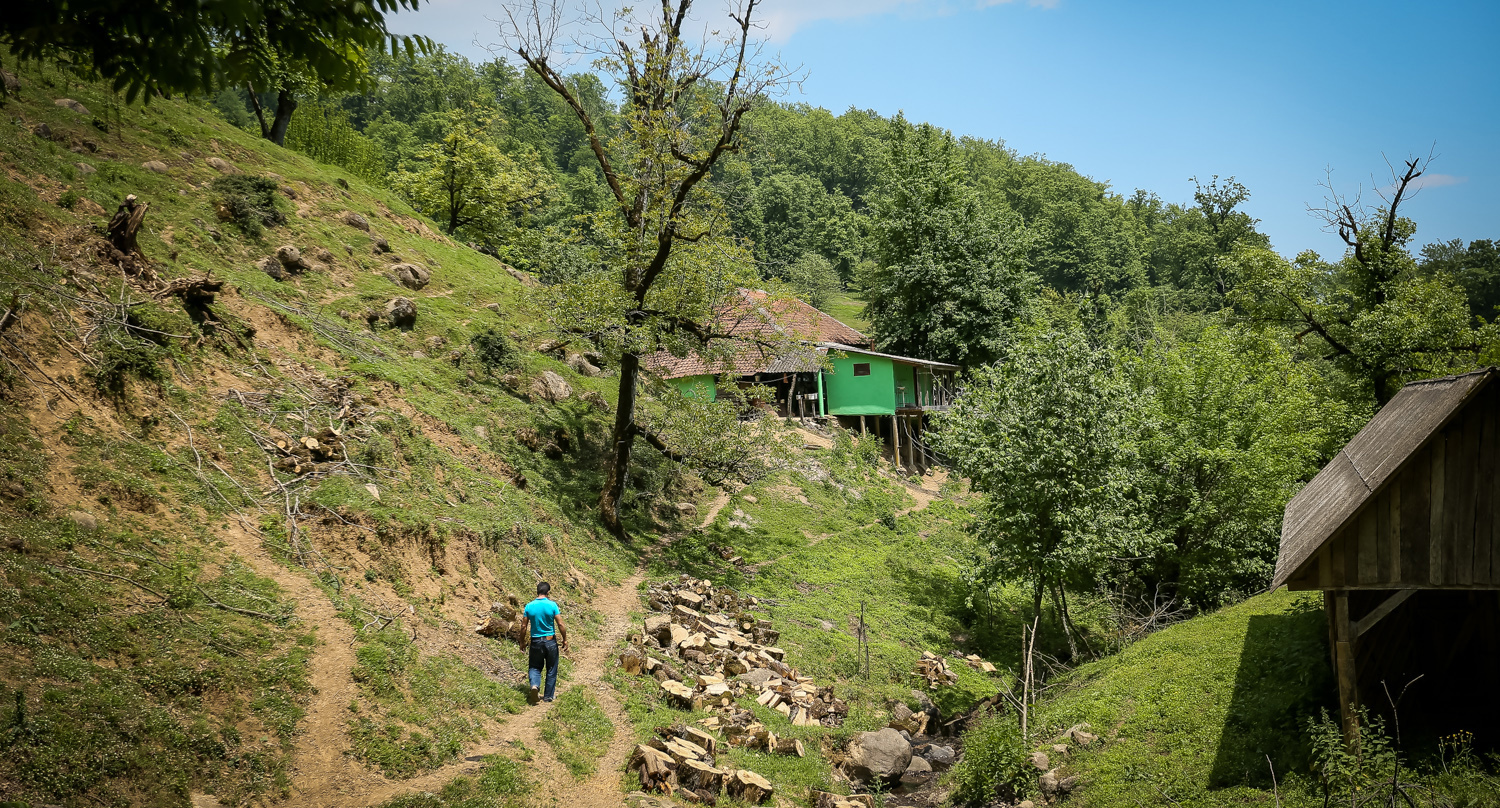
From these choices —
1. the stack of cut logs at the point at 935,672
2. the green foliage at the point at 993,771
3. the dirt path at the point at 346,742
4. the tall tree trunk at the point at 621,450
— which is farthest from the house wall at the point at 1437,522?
the tall tree trunk at the point at 621,450

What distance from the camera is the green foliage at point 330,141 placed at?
30.9 metres

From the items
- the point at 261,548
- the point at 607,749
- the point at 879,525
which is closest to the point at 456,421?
the point at 261,548

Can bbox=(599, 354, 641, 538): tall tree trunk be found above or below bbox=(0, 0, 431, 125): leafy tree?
below

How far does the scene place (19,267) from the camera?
11.7m

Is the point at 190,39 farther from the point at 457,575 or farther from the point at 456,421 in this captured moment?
the point at 456,421

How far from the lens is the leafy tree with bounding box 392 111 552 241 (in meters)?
35.4

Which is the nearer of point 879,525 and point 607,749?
point 607,749

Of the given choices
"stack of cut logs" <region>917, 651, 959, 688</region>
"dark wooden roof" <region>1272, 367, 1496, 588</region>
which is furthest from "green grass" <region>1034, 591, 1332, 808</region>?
"dark wooden roof" <region>1272, 367, 1496, 588</region>

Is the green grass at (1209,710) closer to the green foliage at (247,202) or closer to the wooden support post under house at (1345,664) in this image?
the wooden support post under house at (1345,664)

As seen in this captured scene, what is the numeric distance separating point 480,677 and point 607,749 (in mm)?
2303

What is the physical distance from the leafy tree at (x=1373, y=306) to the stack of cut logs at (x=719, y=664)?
24.4 meters

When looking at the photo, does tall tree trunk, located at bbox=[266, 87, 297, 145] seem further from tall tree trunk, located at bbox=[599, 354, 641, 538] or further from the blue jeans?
the blue jeans

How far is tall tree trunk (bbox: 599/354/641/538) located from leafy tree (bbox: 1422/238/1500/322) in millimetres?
75719

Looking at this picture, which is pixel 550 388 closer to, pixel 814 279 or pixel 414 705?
pixel 414 705
